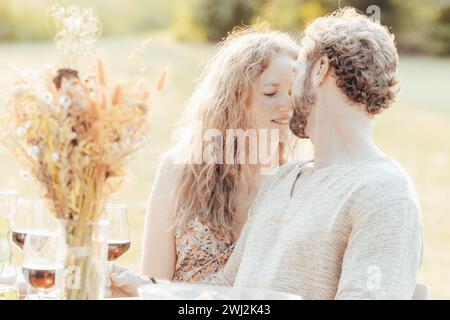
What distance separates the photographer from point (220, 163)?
2.84m

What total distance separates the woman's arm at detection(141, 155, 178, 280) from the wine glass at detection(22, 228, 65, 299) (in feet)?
3.35

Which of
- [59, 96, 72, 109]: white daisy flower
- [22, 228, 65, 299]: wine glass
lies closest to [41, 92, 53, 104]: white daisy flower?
[59, 96, 72, 109]: white daisy flower

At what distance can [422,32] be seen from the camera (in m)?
11.1

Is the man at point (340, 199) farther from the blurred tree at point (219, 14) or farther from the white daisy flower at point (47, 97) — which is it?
the blurred tree at point (219, 14)

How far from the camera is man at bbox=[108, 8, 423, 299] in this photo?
1.83 m

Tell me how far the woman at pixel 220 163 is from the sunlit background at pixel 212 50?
537 cm

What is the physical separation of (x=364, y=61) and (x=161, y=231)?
101 cm

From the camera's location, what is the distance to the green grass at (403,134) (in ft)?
25.4

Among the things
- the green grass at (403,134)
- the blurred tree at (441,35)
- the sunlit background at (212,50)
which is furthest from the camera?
the blurred tree at (441,35)

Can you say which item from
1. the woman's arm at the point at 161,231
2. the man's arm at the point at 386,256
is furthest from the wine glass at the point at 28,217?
the woman's arm at the point at 161,231

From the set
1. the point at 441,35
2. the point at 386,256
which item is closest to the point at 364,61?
the point at 386,256
